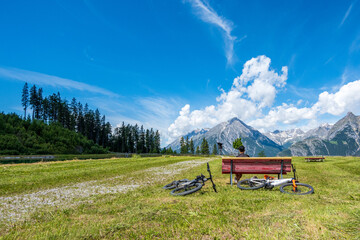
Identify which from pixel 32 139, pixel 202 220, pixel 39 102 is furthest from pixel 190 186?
pixel 39 102

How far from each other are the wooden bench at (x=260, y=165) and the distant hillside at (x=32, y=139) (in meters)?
60.5

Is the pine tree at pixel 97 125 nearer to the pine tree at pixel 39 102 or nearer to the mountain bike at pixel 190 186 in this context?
the pine tree at pixel 39 102

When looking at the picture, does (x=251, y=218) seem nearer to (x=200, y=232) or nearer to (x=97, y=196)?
(x=200, y=232)

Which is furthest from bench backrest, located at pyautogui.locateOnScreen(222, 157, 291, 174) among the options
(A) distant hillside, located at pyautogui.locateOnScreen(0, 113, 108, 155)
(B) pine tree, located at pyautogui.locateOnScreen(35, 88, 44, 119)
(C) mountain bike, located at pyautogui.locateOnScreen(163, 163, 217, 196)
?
(B) pine tree, located at pyautogui.locateOnScreen(35, 88, 44, 119)

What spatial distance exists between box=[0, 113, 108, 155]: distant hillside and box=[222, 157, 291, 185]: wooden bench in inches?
2381

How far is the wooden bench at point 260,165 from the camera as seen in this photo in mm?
9852

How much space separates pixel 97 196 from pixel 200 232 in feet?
21.2

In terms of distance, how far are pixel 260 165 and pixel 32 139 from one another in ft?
231

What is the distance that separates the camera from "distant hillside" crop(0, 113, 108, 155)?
1986 inches

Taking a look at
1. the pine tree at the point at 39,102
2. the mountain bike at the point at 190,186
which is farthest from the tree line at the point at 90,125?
the mountain bike at the point at 190,186

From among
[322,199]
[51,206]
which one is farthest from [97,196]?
[322,199]

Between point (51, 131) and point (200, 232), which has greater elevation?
point (51, 131)

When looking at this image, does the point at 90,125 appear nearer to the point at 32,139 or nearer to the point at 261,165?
the point at 32,139

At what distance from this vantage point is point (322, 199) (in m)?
6.75
